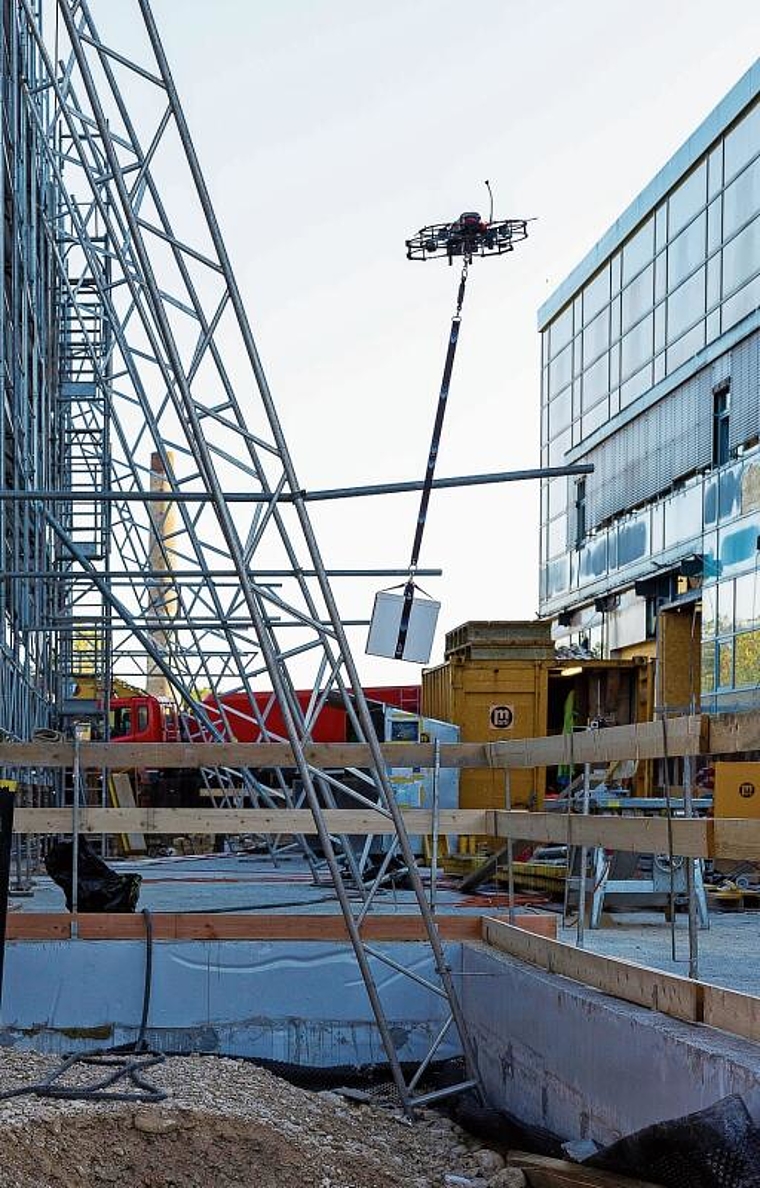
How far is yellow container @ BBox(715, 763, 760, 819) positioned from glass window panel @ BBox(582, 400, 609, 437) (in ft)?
111

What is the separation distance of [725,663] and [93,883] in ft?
64.2

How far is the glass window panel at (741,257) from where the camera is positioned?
97.8ft

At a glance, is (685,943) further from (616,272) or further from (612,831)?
(616,272)

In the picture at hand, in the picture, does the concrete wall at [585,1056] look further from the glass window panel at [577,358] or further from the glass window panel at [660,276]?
the glass window panel at [577,358]

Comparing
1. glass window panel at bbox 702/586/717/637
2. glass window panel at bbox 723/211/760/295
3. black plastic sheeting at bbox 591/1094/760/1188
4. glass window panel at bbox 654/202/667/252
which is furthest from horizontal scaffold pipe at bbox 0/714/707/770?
glass window panel at bbox 654/202/667/252

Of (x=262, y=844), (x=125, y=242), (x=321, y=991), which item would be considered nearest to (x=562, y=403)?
(x=262, y=844)

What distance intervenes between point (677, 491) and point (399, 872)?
66.7ft

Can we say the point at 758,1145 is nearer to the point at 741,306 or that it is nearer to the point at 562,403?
the point at 741,306

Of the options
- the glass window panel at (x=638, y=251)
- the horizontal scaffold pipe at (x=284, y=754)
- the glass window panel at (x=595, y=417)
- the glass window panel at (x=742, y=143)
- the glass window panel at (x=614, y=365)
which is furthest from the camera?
the glass window panel at (x=595, y=417)

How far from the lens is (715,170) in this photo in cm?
3231

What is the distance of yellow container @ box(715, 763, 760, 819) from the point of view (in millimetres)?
7035

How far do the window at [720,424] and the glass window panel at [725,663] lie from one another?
11.5ft

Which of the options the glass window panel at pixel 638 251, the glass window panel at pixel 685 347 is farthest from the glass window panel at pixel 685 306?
the glass window panel at pixel 638 251

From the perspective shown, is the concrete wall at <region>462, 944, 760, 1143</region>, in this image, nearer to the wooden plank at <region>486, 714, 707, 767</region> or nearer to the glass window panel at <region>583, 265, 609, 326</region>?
the wooden plank at <region>486, 714, 707, 767</region>
